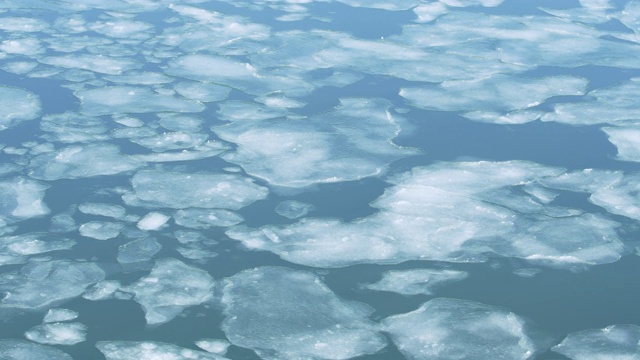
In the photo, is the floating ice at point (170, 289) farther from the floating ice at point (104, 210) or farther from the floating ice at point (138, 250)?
the floating ice at point (104, 210)

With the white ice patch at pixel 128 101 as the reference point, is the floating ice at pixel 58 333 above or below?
above

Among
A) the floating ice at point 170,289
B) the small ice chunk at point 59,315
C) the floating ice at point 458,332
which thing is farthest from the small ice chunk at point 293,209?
the small ice chunk at point 59,315

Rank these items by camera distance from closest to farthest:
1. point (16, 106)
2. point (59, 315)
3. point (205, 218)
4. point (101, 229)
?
point (59, 315)
point (101, 229)
point (205, 218)
point (16, 106)

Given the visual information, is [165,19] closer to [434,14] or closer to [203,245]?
[434,14]

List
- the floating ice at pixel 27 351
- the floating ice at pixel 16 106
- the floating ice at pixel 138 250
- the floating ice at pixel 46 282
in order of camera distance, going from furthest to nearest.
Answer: the floating ice at pixel 16 106 < the floating ice at pixel 138 250 < the floating ice at pixel 46 282 < the floating ice at pixel 27 351

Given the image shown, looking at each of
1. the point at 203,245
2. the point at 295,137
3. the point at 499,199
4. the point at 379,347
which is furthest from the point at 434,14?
the point at 379,347

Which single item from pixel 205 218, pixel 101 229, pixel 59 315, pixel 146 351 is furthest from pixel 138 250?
pixel 146 351

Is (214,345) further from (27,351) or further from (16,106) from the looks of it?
(16,106)
